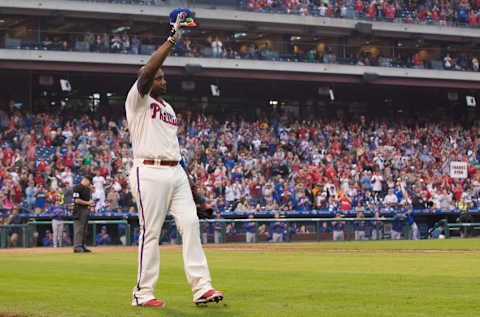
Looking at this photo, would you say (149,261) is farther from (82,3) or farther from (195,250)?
(82,3)

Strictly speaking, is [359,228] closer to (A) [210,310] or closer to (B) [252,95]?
(B) [252,95]

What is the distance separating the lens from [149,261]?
8188 millimetres

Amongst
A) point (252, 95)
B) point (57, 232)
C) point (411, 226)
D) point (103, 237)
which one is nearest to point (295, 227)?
point (411, 226)

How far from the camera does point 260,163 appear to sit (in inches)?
1446

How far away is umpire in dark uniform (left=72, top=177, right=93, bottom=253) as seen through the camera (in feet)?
70.0

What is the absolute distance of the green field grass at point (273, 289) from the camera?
7.71 meters

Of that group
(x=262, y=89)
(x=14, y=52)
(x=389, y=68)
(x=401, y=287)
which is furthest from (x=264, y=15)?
(x=401, y=287)

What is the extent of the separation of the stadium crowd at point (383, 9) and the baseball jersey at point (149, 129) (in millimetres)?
33755

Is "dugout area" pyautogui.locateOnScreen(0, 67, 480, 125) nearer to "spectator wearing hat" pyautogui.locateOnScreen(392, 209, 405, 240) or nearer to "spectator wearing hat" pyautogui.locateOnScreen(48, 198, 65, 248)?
"spectator wearing hat" pyautogui.locateOnScreen(48, 198, 65, 248)

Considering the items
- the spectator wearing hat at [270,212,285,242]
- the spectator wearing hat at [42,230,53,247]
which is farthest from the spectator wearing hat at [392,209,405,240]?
the spectator wearing hat at [42,230,53,247]

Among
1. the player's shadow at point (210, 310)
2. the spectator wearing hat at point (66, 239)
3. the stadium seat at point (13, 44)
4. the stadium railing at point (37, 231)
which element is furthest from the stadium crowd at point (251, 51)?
the player's shadow at point (210, 310)

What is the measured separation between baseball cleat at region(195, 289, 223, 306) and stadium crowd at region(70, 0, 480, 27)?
1363 inches

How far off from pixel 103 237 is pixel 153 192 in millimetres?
19637

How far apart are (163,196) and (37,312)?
1.61 metres
